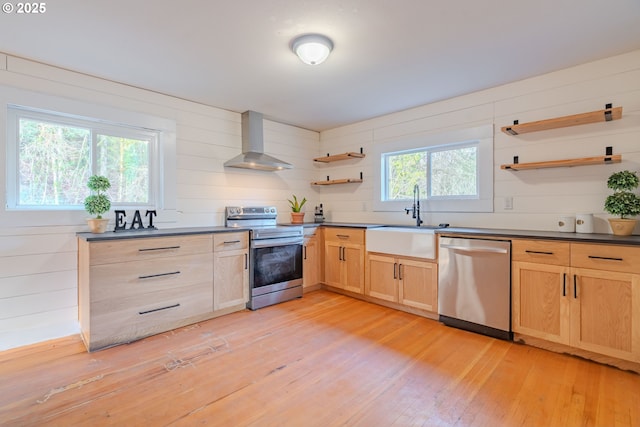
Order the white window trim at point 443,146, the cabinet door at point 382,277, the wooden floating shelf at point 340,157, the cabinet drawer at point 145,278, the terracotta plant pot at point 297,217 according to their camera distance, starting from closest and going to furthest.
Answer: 1. the cabinet drawer at point 145,278
2. the white window trim at point 443,146
3. the cabinet door at point 382,277
4. the wooden floating shelf at point 340,157
5. the terracotta plant pot at point 297,217

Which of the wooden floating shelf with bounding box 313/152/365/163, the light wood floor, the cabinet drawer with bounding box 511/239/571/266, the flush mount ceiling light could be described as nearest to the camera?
the light wood floor

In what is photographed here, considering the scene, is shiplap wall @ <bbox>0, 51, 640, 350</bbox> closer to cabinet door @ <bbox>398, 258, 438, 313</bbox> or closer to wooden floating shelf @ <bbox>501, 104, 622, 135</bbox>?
wooden floating shelf @ <bbox>501, 104, 622, 135</bbox>

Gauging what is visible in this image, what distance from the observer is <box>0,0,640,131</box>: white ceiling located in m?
1.91

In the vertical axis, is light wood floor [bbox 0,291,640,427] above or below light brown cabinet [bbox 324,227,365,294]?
below

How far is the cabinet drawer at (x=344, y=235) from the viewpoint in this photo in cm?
368

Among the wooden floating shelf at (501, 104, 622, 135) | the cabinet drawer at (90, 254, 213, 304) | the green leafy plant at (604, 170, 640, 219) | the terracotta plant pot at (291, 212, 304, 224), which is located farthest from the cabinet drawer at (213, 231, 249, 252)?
the green leafy plant at (604, 170, 640, 219)

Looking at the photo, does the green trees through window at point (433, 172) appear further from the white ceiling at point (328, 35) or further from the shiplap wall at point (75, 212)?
the shiplap wall at point (75, 212)

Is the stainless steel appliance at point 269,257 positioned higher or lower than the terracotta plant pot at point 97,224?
lower

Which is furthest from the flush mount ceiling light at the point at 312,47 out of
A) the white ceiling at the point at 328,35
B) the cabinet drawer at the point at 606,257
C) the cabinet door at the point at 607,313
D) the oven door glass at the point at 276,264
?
the cabinet door at the point at 607,313

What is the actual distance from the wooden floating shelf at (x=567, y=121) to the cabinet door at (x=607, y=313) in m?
1.27

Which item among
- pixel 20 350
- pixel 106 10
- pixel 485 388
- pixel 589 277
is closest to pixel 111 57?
pixel 106 10

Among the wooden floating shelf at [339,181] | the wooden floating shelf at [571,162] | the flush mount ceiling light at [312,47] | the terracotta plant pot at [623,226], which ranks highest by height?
the flush mount ceiling light at [312,47]

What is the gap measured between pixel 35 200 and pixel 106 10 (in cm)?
178

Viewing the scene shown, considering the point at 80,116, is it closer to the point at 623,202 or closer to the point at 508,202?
the point at 508,202
